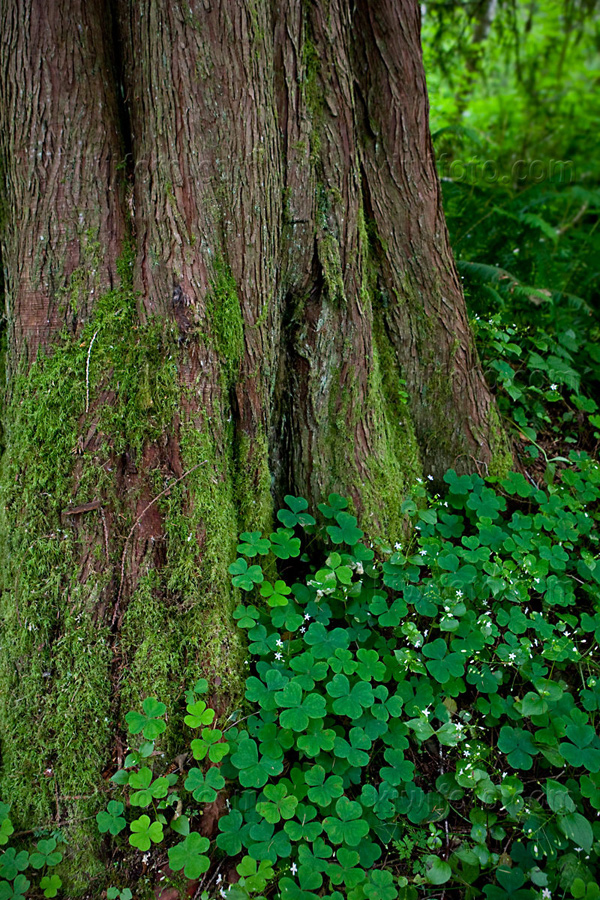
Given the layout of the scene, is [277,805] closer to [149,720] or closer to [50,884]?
[149,720]

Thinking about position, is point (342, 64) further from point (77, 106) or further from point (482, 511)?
point (482, 511)

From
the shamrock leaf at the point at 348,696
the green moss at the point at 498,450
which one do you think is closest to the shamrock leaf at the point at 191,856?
the shamrock leaf at the point at 348,696

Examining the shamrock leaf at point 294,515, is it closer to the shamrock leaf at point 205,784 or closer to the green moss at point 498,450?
the shamrock leaf at point 205,784

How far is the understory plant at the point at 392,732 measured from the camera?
1.95 metres

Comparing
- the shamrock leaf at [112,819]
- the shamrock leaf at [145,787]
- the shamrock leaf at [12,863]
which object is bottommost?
the shamrock leaf at [12,863]

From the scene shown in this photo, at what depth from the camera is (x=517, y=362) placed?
3.59 metres

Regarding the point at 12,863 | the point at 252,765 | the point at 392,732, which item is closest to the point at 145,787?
the point at 252,765

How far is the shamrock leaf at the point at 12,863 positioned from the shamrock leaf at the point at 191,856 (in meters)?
0.54

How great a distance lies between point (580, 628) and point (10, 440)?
264 cm

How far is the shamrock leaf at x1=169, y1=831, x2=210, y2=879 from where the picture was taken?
183 cm

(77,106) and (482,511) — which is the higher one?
(77,106)

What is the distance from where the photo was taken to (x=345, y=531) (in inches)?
100

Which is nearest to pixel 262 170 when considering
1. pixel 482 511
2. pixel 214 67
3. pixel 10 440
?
pixel 214 67

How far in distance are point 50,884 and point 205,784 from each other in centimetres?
63
